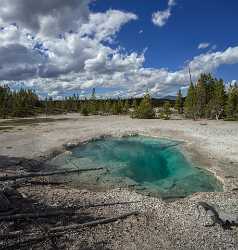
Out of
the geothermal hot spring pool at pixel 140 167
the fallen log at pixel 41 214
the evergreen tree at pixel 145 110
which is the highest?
the evergreen tree at pixel 145 110

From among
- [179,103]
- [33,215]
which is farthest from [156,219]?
[179,103]

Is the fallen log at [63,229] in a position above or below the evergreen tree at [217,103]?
below

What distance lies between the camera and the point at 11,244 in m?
9.81

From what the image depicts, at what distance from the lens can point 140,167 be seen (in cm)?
2588

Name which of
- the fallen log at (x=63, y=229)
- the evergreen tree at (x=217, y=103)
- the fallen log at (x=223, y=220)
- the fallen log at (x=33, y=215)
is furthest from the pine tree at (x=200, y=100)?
the fallen log at (x=33, y=215)

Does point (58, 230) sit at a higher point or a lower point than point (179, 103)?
lower

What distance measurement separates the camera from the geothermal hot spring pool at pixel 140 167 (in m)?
18.8

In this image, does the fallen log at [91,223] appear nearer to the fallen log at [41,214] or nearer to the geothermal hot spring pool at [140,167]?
the fallen log at [41,214]

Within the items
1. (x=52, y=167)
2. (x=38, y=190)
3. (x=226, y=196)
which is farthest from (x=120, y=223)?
(x=52, y=167)

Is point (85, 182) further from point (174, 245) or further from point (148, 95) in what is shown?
point (148, 95)

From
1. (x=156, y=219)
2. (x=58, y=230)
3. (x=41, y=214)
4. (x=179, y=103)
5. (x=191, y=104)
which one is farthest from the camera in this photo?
(x=179, y=103)

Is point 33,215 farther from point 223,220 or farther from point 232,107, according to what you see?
point 232,107

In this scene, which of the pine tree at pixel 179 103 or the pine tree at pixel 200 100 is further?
the pine tree at pixel 179 103

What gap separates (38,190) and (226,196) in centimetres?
1071
